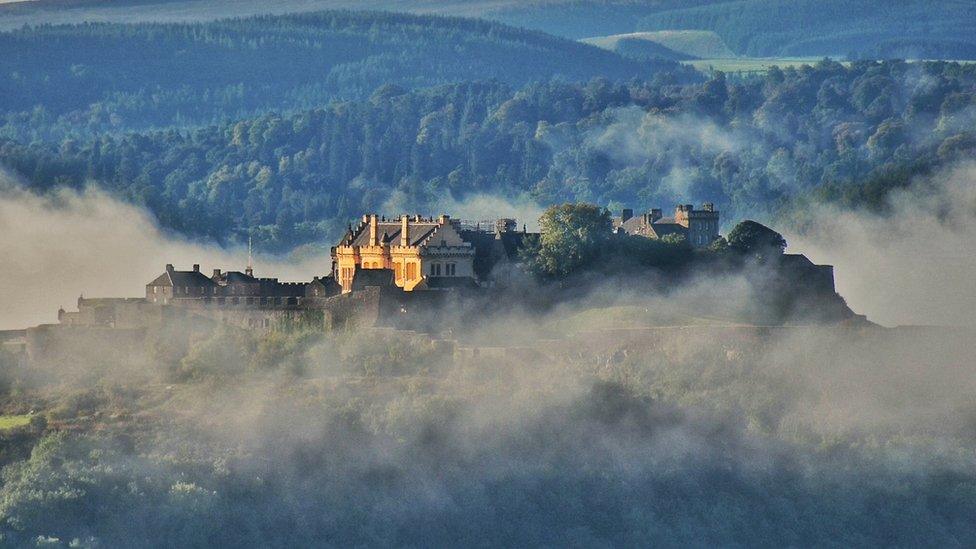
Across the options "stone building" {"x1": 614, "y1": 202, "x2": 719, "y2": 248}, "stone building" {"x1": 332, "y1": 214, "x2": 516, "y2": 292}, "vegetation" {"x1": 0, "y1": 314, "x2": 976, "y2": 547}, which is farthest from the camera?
"stone building" {"x1": 614, "y1": 202, "x2": 719, "y2": 248}

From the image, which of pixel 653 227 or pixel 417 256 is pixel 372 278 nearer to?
pixel 417 256

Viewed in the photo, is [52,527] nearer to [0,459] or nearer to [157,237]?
[0,459]

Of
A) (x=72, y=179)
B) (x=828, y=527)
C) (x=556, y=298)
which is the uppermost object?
(x=72, y=179)

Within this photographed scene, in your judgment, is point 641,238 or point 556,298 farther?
point 641,238

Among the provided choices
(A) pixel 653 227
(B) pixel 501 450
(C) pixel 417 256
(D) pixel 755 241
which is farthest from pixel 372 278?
(A) pixel 653 227

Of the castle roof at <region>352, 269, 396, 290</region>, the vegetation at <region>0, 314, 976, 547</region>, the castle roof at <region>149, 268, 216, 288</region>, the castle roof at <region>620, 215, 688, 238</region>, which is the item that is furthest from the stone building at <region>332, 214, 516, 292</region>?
the castle roof at <region>620, 215, 688, 238</region>

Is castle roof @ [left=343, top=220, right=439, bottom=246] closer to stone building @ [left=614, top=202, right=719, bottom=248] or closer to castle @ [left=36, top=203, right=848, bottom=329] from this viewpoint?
castle @ [left=36, top=203, right=848, bottom=329]

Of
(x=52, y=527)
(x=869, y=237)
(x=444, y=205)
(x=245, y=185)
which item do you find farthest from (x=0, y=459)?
(x=245, y=185)
